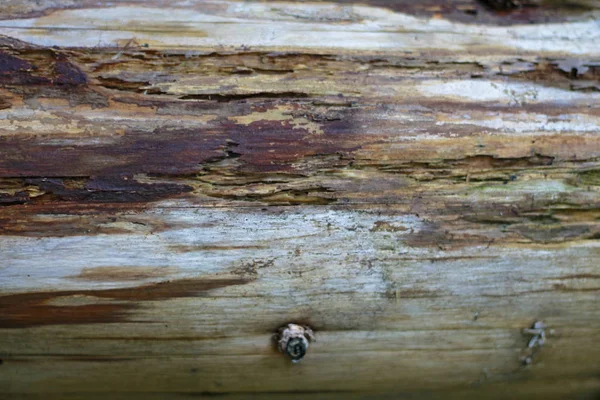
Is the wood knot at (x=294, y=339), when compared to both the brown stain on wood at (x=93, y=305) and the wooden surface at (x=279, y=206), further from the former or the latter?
the brown stain on wood at (x=93, y=305)

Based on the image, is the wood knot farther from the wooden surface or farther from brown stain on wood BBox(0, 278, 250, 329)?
brown stain on wood BBox(0, 278, 250, 329)

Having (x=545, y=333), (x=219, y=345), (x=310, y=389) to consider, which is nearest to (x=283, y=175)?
(x=219, y=345)

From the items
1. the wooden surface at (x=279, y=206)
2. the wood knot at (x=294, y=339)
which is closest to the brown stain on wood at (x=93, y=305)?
the wooden surface at (x=279, y=206)

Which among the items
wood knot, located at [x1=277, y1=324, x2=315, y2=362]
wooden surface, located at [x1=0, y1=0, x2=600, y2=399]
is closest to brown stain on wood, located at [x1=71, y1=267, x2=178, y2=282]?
wooden surface, located at [x1=0, y1=0, x2=600, y2=399]

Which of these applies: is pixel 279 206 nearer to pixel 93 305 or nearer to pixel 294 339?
pixel 294 339

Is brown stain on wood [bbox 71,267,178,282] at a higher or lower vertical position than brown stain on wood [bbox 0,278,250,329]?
higher

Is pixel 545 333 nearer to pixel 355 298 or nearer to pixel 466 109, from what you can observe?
pixel 355 298

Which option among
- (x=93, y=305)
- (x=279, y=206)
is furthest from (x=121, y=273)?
(x=279, y=206)
